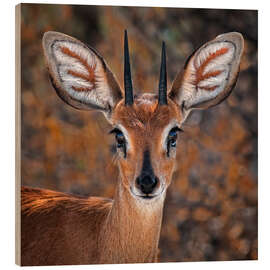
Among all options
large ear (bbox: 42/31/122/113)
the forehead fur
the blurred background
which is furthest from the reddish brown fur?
the blurred background

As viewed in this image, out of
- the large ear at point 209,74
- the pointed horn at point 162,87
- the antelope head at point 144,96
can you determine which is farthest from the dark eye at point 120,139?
the large ear at point 209,74

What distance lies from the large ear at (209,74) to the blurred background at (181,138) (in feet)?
0.79

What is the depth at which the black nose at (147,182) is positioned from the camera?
206 inches

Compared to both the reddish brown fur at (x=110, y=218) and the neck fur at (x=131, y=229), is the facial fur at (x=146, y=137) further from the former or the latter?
the neck fur at (x=131, y=229)

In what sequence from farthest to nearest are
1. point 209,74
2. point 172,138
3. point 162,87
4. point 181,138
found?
1. point 181,138
2. point 209,74
3. point 162,87
4. point 172,138

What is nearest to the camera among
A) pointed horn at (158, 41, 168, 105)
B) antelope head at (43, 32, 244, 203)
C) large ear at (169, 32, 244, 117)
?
antelope head at (43, 32, 244, 203)

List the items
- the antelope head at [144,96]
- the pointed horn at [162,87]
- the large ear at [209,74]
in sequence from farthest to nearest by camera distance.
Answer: the large ear at [209,74] < the pointed horn at [162,87] < the antelope head at [144,96]

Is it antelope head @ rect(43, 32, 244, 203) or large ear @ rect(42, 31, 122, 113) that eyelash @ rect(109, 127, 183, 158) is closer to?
antelope head @ rect(43, 32, 244, 203)

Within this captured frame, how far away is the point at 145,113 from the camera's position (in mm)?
5602

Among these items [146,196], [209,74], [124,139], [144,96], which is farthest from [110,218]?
[209,74]

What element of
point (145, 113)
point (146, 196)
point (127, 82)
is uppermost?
point (127, 82)

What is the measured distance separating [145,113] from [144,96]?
0.79 ft

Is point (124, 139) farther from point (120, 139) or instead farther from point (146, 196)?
point (146, 196)

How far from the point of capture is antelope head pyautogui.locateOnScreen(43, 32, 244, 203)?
5348mm
